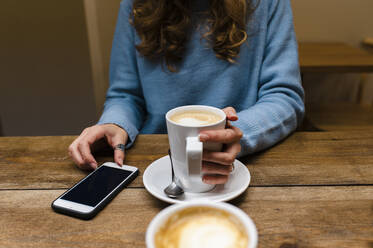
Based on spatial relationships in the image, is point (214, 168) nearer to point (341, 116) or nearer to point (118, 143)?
point (118, 143)

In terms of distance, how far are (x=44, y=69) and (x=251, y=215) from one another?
1791 millimetres

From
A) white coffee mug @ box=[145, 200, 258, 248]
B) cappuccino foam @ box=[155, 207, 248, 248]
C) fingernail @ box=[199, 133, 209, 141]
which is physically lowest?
cappuccino foam @ box=[155, 207, 248, 248]

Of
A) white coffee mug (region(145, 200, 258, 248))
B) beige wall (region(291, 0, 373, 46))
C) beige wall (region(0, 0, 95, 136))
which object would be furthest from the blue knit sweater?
beige wall (region(291, 0, 373, 46))

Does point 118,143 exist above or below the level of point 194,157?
below

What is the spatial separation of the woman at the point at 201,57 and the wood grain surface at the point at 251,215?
0.28 m

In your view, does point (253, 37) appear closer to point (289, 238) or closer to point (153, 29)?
point (153, 29)

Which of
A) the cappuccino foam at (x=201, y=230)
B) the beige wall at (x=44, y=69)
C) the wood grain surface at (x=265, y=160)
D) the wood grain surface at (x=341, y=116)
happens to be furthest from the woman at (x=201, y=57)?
the beige wall at (x=44, y=69)

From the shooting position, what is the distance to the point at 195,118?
1.78 ft

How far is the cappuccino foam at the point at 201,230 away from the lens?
337mm

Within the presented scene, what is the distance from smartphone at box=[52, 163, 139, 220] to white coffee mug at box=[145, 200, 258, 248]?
176 mm

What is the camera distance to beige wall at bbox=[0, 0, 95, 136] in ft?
5.78

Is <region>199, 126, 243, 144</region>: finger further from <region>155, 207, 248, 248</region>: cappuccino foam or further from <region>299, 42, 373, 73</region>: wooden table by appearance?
<region>299, 42, 373, 73</region>: wooden table

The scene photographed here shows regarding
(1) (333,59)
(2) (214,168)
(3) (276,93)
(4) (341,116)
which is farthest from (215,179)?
(1) (333,59)

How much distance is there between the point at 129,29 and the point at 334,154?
68cm
